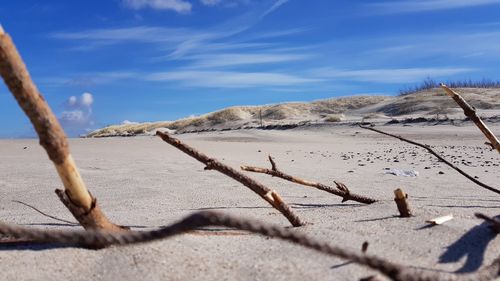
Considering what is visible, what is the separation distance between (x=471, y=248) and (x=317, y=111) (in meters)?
37.6

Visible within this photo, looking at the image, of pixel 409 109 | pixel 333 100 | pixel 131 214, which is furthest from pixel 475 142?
pixel 333 100

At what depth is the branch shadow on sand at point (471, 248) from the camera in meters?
1.64

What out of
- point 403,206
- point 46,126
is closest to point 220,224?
point 46,126

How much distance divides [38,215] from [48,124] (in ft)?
5.92

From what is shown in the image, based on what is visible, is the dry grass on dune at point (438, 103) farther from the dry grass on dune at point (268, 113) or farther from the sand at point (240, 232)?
the sand at point (240, 232)

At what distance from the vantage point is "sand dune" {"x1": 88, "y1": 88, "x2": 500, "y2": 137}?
2817 centimetres

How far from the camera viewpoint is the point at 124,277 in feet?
5.01

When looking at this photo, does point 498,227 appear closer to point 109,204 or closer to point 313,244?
point 313,244

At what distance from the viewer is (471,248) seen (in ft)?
5.82

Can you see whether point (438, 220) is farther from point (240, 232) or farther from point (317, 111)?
point (317, 111)

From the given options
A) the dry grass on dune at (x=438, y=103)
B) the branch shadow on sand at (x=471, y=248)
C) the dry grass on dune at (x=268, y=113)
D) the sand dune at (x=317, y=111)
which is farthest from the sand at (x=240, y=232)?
the dry grass on dune at (x=268, y=113)

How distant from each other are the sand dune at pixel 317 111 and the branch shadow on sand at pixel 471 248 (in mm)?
24906

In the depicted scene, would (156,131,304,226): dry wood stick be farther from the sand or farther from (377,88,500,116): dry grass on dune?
(377,88,500,116): dry grass on dune

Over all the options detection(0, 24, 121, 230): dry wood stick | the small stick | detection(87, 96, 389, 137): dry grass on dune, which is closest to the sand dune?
detection(87, 96, 389, 137): dry grass on dune
